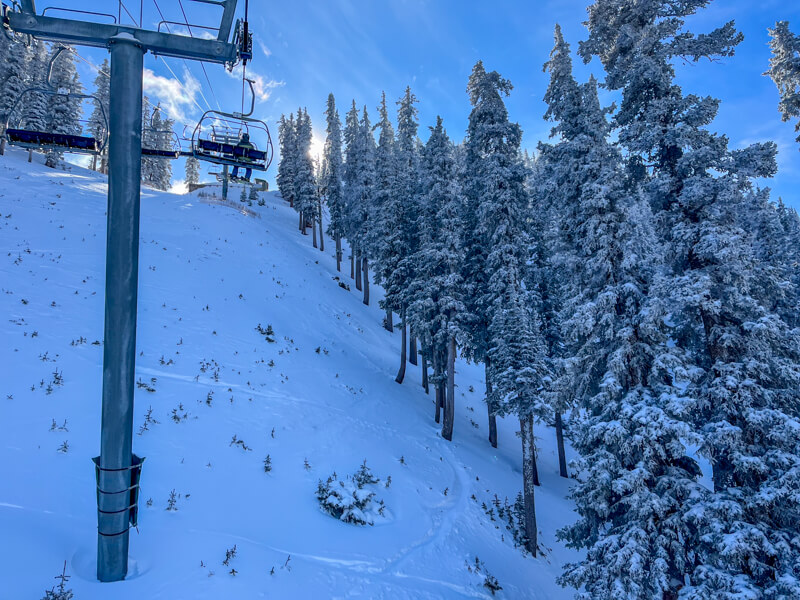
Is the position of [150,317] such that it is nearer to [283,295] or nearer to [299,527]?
[283,295]

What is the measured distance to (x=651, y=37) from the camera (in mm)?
12117

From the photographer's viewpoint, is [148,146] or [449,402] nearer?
[449,402]

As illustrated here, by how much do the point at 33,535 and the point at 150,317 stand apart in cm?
1512

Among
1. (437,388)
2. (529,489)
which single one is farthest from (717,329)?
(437,388)

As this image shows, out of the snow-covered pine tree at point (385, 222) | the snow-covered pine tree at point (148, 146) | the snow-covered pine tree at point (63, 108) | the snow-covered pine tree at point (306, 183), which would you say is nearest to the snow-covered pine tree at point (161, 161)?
the snow-covered pine tree at point (148, 146)

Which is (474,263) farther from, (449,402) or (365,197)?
(365,197)

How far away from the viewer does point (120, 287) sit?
5754 millimetres

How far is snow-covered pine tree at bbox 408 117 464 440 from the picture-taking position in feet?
72.4

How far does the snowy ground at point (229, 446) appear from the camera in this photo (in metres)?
7.77

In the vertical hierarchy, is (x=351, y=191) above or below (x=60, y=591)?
above

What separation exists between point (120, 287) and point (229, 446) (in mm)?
8648

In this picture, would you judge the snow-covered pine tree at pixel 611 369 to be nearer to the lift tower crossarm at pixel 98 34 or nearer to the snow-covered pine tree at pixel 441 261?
the snow-covered pine tree at pixel 441 261

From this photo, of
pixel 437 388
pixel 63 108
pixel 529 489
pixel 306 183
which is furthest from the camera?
pixel 306 183

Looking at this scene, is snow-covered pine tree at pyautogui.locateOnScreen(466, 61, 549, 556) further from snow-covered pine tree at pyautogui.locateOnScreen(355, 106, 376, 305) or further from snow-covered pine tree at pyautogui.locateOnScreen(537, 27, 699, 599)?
snow-covered pine tree at pyautogui.locateOnScreen(355, 106, 376, 305)
